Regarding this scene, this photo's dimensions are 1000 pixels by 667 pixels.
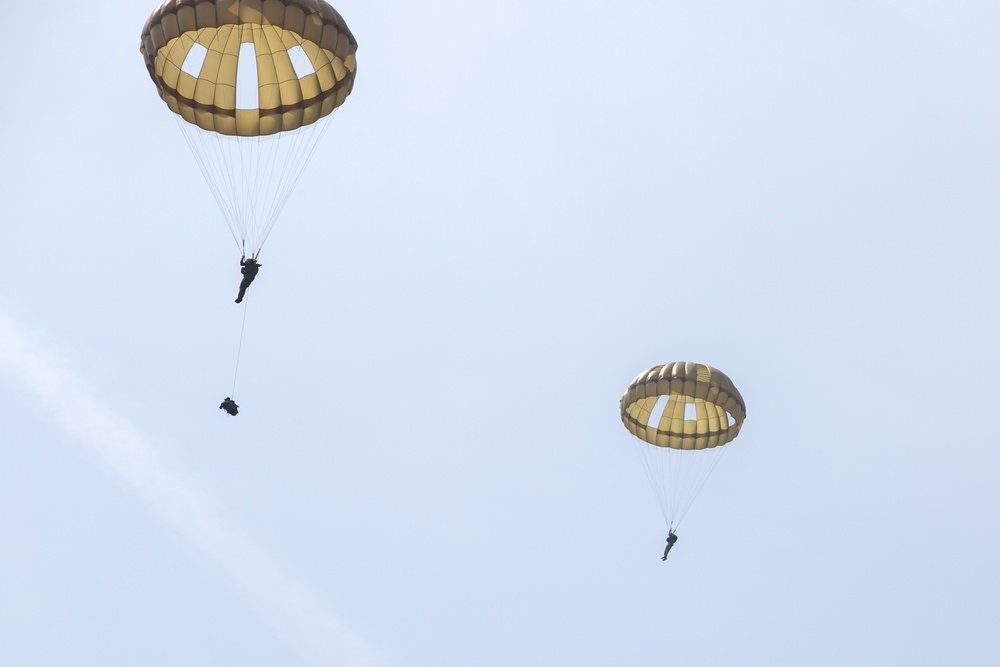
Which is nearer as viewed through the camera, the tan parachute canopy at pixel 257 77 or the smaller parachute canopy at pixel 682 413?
the tan parachute canopy at pixel 257 77

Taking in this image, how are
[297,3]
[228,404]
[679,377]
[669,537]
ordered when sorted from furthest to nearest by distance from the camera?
[669,537], [679,377], [228,404], [297,3]

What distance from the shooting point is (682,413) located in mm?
44656

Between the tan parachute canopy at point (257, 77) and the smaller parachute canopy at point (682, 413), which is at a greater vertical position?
the smaller parachute canopy at point (682, 413)

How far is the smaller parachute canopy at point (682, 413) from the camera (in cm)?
4266

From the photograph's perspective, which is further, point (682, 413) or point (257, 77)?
point (682, 413)

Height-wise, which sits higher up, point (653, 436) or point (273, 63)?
point (653, 436)

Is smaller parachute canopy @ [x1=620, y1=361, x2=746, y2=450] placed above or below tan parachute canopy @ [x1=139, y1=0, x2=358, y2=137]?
above

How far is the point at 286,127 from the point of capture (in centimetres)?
3453

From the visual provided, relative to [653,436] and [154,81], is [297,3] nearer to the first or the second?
[154,81]

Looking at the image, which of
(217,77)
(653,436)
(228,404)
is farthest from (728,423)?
(217,77)

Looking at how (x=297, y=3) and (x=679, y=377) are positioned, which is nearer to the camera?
(x=297, y=3)

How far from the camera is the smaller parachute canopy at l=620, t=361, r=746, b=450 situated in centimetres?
4266

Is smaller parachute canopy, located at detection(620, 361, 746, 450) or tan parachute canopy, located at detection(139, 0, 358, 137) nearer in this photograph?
tan parachute canopy, located at detection(139, 0, 358, 137)

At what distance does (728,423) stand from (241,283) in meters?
15.6
